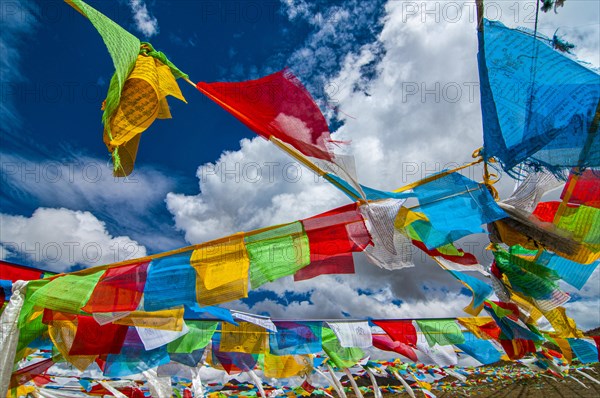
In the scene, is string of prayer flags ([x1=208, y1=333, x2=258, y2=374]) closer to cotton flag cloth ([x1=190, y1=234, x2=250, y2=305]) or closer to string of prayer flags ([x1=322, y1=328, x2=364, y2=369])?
string of prayer flags ([x1=322, y1=328, x2=364, y2=369])

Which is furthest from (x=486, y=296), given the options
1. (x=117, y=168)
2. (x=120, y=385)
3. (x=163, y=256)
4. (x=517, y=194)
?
(x=120, y=385)

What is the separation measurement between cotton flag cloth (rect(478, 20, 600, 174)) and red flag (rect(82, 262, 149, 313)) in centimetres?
326

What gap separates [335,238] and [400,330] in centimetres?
413

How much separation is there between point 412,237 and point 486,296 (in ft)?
4.07

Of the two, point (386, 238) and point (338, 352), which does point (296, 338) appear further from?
point (386, 238)

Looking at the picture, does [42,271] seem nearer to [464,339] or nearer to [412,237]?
[412,237]

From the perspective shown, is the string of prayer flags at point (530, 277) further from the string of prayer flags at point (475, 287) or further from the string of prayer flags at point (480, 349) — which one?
the string of prayer flags at point (480, 349)

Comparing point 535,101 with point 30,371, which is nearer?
point 535,101

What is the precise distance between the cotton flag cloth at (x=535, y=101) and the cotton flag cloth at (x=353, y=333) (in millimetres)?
4611

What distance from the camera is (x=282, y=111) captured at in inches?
124

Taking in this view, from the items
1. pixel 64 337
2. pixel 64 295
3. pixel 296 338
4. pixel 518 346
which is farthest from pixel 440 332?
pixel 64 295

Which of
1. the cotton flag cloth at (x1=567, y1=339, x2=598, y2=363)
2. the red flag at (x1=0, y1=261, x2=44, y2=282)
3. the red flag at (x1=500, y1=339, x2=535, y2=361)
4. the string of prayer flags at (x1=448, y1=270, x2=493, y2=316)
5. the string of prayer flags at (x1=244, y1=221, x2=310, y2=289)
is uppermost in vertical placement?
the red flag at (x1=0, y1=261, x2=44, y2=282)

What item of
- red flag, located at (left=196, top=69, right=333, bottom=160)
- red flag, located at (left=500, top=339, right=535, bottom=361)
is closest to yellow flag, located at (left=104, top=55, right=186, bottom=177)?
red flag, located at (left=196, top=69, right=333, bottom=160)

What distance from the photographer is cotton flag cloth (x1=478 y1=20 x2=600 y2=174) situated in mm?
2877
